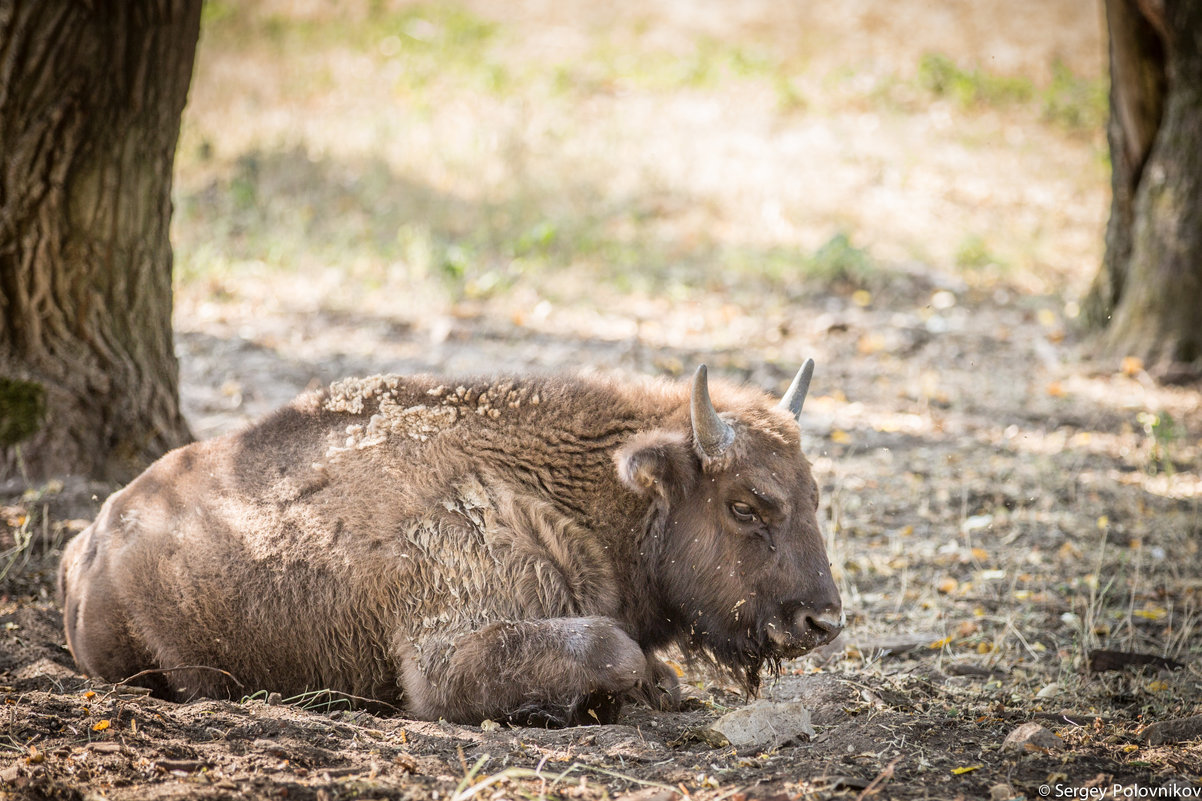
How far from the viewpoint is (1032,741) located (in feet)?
12.0

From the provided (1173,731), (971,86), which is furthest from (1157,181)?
(971,86)

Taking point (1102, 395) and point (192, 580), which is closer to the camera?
point (192, 580)

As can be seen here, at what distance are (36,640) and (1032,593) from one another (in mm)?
5152

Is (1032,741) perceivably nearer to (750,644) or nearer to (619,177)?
(750,644)

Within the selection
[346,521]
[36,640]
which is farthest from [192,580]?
[36,640]

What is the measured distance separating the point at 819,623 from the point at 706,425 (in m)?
0.92

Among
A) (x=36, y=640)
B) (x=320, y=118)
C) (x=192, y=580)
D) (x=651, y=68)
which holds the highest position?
(x=651, y=68)

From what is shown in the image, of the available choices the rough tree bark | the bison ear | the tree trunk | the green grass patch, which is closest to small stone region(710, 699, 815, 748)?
the bison ear

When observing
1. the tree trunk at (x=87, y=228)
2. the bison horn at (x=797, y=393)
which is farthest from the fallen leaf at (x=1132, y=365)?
the tree trunk at (x=87, y=228)

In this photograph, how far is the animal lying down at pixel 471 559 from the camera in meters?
4.18

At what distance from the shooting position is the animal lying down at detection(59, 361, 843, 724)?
418cm

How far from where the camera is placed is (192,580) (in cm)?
434

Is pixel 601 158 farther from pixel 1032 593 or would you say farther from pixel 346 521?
pixel 346 521

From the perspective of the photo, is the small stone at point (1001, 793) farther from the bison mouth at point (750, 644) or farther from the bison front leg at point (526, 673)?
the bison front leg at point (526, 673)
